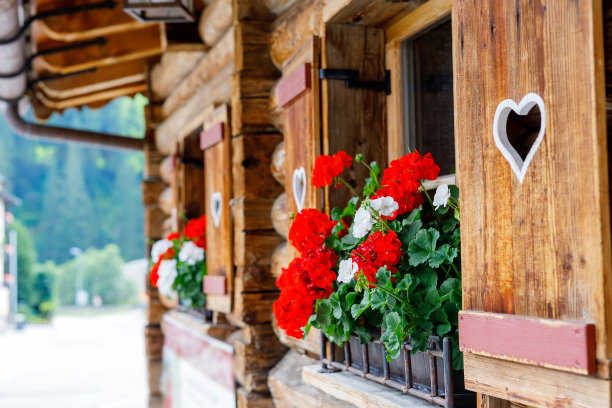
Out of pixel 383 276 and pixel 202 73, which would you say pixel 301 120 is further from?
pixel 202 73

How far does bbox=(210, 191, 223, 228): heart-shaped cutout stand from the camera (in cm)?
349

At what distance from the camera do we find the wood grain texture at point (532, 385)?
3.84 feet

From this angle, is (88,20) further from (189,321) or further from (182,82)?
(189,321)

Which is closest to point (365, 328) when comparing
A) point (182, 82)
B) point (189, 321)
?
point (189, 321)

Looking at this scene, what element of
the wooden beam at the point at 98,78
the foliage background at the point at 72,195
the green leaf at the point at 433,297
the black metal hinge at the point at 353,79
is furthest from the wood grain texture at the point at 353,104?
the foliage background at the point at 72,195

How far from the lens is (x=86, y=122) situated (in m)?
51.8

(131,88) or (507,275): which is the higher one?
(131,88)

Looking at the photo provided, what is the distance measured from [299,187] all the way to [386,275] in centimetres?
96

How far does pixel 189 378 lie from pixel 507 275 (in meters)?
3.28

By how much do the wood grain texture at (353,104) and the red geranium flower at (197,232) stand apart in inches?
70.0

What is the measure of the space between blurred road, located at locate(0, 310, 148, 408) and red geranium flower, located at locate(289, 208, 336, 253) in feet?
14.5

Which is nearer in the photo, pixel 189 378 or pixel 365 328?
pixel 365 328

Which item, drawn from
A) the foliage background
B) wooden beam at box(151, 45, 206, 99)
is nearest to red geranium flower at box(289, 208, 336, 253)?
wooden beam at box(151, 45, 206, 99)

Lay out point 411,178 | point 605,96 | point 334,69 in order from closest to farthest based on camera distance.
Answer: point 605,96
point 411,178
point 334,69
